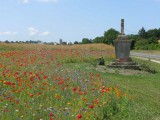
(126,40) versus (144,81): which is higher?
(126,40)

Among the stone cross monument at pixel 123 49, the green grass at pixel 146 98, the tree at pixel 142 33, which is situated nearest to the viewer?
the green grass at pixel 146 98

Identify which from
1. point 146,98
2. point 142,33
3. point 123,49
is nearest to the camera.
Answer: point 146,98

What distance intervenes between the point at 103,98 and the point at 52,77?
9.38 feet

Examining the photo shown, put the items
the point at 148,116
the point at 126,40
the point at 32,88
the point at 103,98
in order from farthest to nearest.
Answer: the point at 126,40 < the point at 32,88 < the point at 103,98 < the point at 148,116

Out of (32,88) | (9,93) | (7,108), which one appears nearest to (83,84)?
(32,88)

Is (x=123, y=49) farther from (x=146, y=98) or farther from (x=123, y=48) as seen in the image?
(x=146, y=98)

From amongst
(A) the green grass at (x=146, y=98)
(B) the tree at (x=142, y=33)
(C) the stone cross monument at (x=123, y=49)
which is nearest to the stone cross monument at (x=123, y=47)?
(C) the stone cross monument at (x=123, y=49)

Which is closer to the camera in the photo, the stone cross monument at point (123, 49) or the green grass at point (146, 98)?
the green grass at point (146, 98)

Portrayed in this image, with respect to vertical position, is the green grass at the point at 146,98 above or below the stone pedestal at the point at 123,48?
below

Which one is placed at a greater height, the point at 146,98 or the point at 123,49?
the point at 123,49

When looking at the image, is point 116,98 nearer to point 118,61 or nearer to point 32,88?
point 32,88

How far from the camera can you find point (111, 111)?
7191 mm

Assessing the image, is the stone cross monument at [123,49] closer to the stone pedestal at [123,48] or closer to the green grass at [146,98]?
the stone pedestal at [123,48]

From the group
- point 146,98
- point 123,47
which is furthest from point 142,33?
point 146,98
